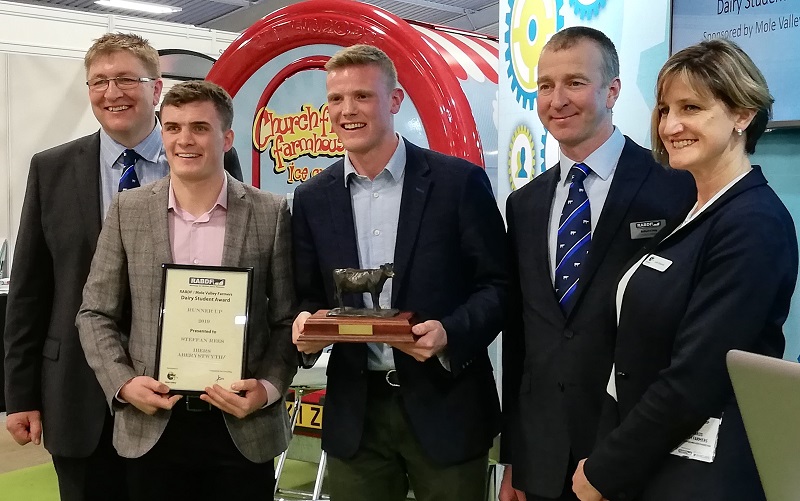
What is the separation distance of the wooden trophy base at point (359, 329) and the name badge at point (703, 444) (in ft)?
2.36

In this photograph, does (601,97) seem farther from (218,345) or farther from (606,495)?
(218,345)

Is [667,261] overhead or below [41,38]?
below

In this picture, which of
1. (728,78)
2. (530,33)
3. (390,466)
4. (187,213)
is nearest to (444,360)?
(390,466)

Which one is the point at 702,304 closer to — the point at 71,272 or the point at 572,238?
the point at 572,238

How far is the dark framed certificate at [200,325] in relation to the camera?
232cm

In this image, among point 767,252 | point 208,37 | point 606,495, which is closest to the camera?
point 767,252

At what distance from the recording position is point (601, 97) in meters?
2.28

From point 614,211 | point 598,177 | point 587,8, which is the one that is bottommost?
point 614,211

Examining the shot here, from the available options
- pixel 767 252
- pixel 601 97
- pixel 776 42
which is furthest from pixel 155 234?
pixel 776 42

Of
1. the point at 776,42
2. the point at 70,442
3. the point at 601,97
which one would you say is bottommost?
the point at 70,442

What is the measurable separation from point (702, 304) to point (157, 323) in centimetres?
146

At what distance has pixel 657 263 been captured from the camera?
1885 mm

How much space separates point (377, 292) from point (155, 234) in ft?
2.20

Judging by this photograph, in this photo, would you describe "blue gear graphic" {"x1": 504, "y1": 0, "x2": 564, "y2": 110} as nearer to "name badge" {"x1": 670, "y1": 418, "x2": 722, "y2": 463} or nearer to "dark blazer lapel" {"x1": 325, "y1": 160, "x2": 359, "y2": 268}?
"dark blazer lapel" {"x1": 325, "y1": 160, "x2": 359, "y2": 268}
